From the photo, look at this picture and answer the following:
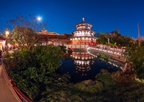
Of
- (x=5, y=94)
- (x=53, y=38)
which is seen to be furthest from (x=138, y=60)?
(x=53, y=38)

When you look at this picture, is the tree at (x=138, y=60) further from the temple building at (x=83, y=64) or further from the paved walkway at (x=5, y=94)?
the paved walkway at (x=5, y=94)

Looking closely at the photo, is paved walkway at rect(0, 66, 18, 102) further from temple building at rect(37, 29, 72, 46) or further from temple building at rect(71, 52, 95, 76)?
temple building at rect(37, 29, 72, 46)

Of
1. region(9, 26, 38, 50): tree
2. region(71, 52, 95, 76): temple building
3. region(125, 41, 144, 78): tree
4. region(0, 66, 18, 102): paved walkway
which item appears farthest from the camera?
region(9, 26, 38, 50): tree

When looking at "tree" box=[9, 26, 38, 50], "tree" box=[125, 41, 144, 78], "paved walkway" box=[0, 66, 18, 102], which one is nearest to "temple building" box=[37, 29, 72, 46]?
"tree" box=[9, 26, 38, 50]

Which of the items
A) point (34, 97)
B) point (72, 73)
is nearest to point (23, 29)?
point (72, 73)

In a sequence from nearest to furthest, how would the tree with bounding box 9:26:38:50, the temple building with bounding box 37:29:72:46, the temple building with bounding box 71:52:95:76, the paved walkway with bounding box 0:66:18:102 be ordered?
the paved walkway with bounding box 0:66:18:102 → the temple building with bounding box 71:52:95:76 → the tree with bounding box 9:26:38:50 → the temple building with bounding box 37:29:72:46

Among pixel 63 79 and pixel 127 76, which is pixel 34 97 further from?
pixel 127 76

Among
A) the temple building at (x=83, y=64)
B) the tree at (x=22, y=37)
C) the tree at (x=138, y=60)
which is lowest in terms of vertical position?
the temple building at (x=83, y=64)

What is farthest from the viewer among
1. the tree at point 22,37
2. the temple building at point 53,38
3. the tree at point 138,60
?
the temple building at point 53,38

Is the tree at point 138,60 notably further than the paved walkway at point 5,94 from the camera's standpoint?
Yes

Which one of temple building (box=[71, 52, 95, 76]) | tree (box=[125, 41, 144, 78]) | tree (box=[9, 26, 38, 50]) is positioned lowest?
temple building (box=[71, 52, 95, 76])

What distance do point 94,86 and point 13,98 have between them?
6.30 meters

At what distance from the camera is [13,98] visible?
835 centimetres

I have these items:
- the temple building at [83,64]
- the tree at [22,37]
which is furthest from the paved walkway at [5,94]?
the tree at [22,37]
